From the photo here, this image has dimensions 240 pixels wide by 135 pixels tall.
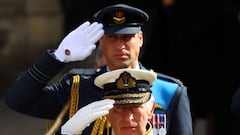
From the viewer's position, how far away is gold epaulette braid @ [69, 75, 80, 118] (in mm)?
4176

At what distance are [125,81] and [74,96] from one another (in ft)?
1.15

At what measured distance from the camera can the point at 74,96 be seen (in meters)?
4.21

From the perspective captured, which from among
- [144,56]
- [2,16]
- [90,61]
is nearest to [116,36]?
[90,61]

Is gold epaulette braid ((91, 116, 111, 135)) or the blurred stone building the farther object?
the blurred stone building

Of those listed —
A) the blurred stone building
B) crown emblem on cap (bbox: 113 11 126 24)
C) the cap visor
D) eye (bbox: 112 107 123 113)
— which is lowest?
the blurred stone building

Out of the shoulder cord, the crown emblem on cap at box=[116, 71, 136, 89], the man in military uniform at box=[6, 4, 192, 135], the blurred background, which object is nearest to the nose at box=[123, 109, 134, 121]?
the crown emblem on cap at box=[116, 71, 136, 89]

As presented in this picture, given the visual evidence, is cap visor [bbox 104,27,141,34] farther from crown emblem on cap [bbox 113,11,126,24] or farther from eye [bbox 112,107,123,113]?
eye [bbox 112,107,123,113]

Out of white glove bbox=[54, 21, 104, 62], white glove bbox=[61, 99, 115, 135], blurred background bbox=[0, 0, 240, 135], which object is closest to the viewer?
white glove bbox=[61, 99, 115, 135]

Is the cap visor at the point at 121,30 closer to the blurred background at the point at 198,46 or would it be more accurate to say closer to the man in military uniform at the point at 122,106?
the man in military uniform at the point at 122,106

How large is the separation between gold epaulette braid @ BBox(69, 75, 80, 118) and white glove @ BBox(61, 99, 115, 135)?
22 centimetres

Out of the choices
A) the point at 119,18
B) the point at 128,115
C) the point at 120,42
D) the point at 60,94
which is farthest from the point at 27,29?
the point at 128,115

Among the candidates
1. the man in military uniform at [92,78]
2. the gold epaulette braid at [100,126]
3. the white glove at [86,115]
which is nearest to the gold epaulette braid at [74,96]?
the man in military uniform at [92,78]

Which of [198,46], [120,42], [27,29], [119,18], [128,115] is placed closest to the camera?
[128,115]

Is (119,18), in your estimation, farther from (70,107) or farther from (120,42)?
(70,107)
